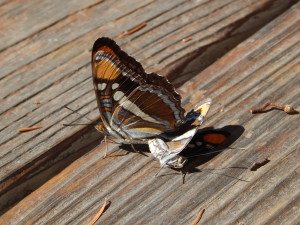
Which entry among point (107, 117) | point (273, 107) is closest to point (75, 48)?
point (107, 117)

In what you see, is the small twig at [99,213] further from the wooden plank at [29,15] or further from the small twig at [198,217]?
the wooden plank at [29,15]

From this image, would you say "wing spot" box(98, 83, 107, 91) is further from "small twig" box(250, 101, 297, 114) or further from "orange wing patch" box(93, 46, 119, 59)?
"small twig" box(250, 101, 297, 114)

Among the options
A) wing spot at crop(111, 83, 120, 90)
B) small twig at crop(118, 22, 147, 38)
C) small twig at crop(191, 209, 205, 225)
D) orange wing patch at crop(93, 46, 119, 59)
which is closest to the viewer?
small twig at crop(191, 209, 205, 225)

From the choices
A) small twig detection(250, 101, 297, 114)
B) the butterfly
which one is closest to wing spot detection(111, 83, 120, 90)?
the butterfly

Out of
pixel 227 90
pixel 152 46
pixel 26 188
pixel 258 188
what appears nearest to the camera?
pixel 258 188

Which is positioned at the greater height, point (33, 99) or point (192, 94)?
point (33, 99)

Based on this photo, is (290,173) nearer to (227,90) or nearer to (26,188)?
(227,90)
